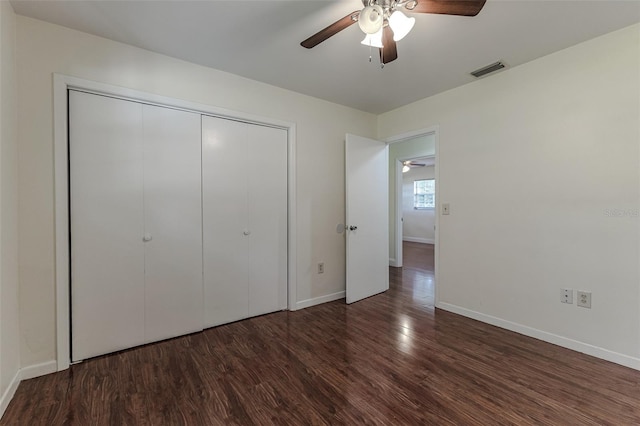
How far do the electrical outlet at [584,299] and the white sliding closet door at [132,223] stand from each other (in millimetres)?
3291

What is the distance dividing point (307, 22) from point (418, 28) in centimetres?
81

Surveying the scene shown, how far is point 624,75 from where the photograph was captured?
2021mm

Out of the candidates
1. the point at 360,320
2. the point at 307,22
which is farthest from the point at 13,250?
the point at 360,320

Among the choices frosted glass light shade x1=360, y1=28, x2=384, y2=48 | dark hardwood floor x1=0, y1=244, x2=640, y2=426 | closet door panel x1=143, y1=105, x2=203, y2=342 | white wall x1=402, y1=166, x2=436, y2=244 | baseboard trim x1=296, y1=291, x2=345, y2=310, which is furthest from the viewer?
white wall x1=402, y1=166, x2=436, y2=244

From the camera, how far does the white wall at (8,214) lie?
1.59m

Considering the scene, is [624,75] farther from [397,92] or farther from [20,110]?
[20,110]

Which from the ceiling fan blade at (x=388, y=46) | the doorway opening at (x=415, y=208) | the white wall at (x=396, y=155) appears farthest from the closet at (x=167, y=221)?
the white wall at (x=396, y=155)

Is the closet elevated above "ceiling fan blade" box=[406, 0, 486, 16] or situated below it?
below

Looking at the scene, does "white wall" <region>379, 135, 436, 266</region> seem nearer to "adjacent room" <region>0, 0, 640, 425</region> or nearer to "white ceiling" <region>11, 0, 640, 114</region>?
"adjacent room" <region>0, 0, 640, 425</region>

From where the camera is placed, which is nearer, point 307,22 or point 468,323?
point 307,22

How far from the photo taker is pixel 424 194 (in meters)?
8.82

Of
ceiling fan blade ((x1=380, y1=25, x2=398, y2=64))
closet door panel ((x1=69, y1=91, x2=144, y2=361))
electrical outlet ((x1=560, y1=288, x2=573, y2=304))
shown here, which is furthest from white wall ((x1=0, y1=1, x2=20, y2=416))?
electrical outlet ((x1=560, y1=288, x2=573, y2=304))

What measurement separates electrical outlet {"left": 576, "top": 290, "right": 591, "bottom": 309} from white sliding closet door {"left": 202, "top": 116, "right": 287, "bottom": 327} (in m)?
2.69

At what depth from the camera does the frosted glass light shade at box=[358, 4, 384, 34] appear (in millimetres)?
1436
